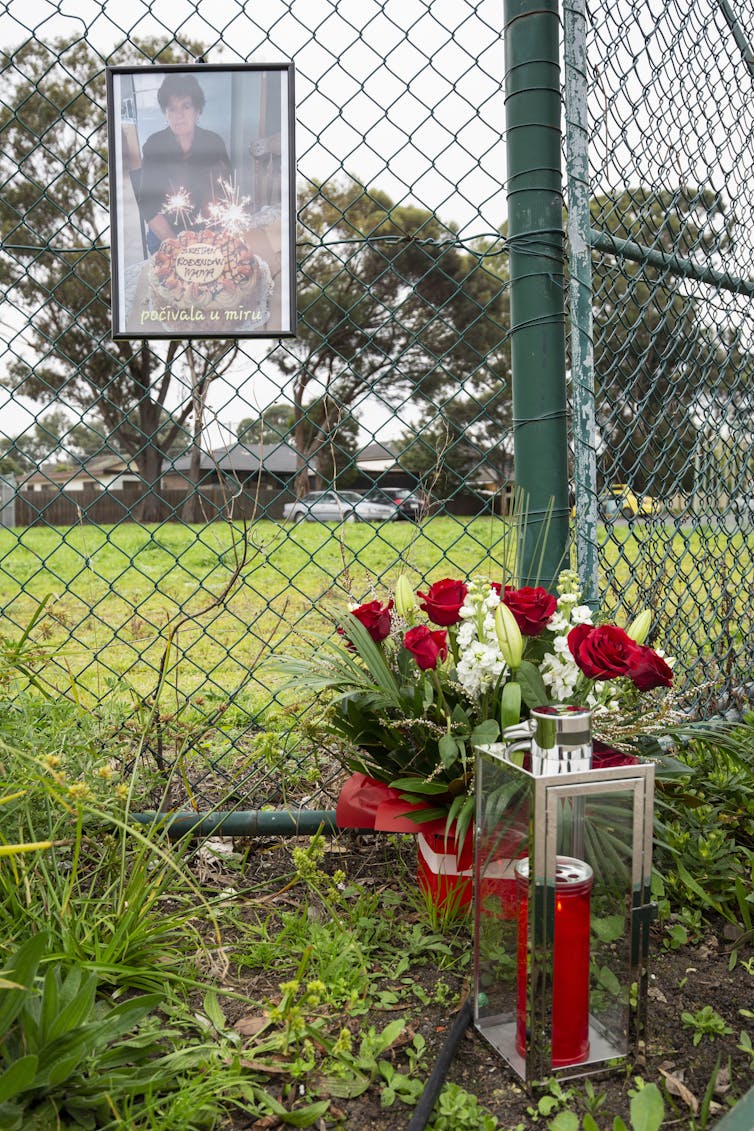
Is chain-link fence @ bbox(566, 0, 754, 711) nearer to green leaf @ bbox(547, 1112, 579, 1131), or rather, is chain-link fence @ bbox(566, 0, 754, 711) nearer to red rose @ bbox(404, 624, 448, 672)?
red rose @ bbox(404, 624, 448, 672)

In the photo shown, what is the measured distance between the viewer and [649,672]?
146 centimetres

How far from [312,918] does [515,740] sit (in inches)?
22.7

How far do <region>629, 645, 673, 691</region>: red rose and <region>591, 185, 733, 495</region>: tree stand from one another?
0.73 meters

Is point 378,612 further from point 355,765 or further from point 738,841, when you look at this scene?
point 738,841

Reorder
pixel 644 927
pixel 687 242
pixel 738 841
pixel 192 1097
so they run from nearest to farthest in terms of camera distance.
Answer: pixel 192 1097
pixel 644 927
pixel 738 841
pixel 687 242

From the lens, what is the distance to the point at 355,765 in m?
1.71

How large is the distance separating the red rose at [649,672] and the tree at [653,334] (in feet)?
2.40

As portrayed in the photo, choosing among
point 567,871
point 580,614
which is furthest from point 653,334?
point 567,871

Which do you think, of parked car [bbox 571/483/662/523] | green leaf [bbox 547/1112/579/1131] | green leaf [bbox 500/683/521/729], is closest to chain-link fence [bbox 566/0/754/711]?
parked car [bbox 571/483/662/523]

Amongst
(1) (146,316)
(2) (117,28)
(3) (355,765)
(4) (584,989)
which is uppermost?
(2) (117,28)

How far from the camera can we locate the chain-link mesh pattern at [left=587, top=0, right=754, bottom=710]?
2121 mm

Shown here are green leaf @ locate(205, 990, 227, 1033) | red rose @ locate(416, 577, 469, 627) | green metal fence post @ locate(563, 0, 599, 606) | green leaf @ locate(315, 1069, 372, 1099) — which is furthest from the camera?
green metal fence post @ locate(563, 0, 599, 606)

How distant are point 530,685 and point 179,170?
1.44 meters

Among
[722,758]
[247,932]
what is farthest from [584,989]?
[722,758]
